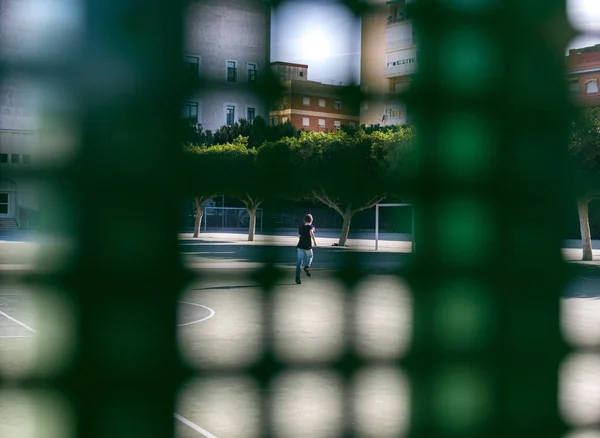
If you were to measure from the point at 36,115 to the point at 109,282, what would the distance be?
0.32m

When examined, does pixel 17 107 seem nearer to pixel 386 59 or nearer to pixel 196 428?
pixel 386 59

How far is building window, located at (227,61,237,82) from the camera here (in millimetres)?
1764

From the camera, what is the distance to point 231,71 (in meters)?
1.77

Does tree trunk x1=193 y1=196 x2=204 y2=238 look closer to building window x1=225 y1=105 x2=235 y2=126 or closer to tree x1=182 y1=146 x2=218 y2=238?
tree x1=182 y1=146 x2=218 y2=238

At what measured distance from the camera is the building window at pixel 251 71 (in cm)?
182

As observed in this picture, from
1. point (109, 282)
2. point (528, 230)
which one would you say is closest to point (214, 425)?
point (528, 230)

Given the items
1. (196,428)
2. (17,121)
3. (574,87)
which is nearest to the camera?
(17,121)

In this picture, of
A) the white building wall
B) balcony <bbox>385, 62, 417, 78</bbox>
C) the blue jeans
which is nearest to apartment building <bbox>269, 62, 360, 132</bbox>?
balcony <bbox>385, 62, 417, 78</bbox>

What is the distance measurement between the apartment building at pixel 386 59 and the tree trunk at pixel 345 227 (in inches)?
8.8

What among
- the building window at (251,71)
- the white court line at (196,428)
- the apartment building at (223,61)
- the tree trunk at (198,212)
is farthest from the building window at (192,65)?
the white court line at (196,428)

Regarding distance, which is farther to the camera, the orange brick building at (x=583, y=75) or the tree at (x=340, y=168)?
the orange brick building at (x=583, y=75)

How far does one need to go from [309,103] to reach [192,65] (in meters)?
0.27

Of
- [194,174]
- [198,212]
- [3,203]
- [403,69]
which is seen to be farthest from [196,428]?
[3,203]

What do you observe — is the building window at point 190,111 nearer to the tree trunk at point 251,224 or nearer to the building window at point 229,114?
the building window at point 229,114
